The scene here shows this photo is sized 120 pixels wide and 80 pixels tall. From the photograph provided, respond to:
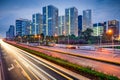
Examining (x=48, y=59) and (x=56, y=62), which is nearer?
(x=56, y=62)

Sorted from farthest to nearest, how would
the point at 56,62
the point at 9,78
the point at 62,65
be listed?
the point at 56,62, the point at 62,65, the point at 9,78

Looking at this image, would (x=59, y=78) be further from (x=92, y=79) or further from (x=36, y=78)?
(x=92, y=79)

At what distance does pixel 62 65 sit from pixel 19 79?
803cm

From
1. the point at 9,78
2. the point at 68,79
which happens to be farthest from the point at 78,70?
the point at 9,78

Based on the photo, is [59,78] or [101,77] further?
[59,78]

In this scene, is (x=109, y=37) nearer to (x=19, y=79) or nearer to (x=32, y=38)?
(x=32, y=38)

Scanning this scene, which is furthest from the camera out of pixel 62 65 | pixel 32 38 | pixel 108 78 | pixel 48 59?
pixel 32 38

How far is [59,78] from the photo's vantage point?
49.8 feet

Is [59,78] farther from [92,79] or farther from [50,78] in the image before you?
[92,79]

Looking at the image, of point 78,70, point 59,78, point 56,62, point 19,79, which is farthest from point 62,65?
point 19,79

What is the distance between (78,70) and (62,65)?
13.8ft

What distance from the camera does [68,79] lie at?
1480 cm

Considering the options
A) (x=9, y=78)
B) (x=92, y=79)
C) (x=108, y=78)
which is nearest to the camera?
(x=108, y=78)

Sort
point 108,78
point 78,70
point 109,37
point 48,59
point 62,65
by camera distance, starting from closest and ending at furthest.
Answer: point 108,78, point 78,70, point 62,65, point 48,59, point 109,37
